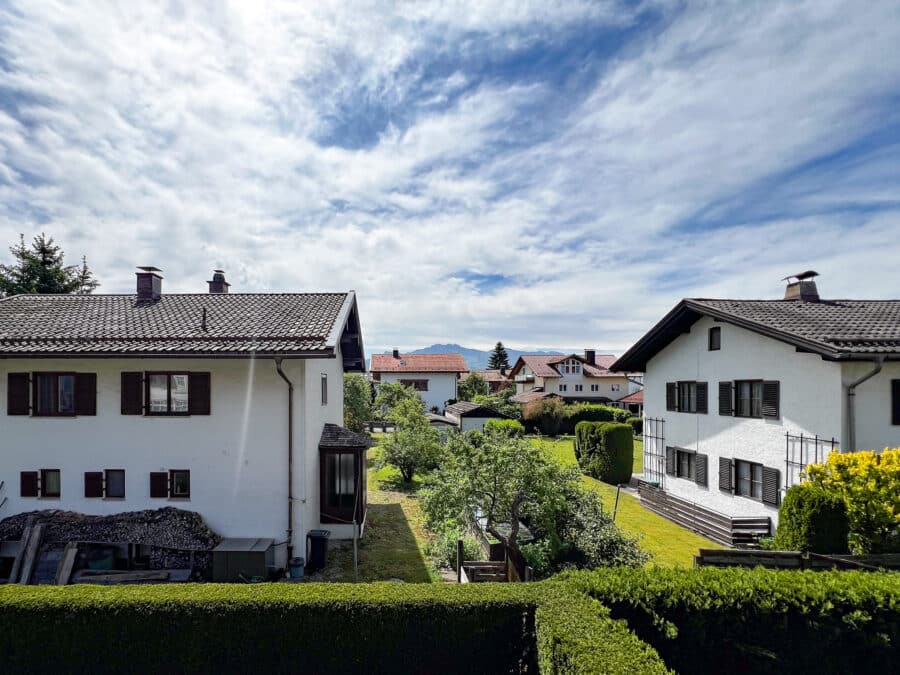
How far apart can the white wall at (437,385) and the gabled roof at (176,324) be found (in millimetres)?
34729

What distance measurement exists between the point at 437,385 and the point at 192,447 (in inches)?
1541

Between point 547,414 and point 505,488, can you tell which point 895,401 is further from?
point 547,414

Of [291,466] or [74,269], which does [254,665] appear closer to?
[291,466]

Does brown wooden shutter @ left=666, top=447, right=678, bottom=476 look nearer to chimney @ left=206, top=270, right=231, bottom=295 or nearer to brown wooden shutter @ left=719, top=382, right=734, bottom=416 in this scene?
brown wooden shutter @ left=719, top=382, right=734, bottom=416

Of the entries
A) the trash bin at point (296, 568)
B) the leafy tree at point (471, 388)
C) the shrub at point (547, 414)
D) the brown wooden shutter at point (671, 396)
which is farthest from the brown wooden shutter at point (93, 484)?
the leafy tree at point (471, 388)

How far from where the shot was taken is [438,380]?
50750 mm

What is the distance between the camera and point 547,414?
37.5m

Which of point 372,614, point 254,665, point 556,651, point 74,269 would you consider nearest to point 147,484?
point 254,665

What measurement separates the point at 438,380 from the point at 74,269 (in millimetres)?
32603

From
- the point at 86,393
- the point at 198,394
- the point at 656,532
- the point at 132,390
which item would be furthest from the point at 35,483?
the point at 656,532

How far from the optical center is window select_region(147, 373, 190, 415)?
1201 cm

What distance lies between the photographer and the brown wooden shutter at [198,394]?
11.9m

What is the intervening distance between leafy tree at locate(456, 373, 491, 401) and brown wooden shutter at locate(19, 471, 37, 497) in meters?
42.2

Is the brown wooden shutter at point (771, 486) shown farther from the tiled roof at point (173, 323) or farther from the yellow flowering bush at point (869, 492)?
the tiled roof at point (173, 323)
